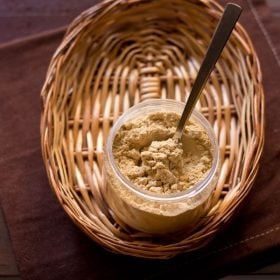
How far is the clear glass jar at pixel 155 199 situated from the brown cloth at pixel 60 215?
0.05 meters

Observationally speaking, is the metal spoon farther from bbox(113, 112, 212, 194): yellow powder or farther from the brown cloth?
the brown cloth

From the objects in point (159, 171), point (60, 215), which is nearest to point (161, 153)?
point (159, 171)

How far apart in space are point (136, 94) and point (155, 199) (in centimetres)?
21

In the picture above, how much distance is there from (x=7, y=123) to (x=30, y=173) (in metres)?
0.08

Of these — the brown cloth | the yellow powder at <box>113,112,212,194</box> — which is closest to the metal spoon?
the yellow powder at <box>113,112,212,194</box>

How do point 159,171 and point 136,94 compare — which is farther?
point 136,94

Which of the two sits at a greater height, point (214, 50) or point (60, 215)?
point (214, 50)

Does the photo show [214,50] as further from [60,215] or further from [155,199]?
[60,215]

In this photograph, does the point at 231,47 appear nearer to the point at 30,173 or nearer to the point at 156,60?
the point at 156,60

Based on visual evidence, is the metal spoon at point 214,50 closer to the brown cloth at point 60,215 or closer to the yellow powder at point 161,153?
Result: the yellow powder at point 161,153

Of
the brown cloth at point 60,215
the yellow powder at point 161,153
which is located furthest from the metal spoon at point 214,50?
the brown cloth at point 60,215

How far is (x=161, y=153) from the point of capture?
580 mm

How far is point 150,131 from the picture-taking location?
0.61m

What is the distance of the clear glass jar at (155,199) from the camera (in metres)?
0.57
